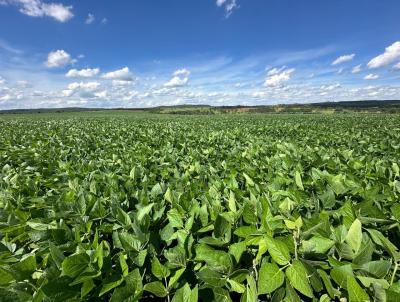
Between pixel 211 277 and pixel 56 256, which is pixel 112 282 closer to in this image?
pixel 56 256

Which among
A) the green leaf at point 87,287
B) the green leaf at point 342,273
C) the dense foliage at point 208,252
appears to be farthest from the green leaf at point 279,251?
the green leaf at point 87,287

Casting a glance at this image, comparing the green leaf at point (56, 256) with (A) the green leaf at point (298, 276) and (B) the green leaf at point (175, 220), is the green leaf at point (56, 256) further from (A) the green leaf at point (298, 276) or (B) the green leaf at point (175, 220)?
(A) the green leaf at point (298, 276)

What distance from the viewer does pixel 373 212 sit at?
5.77 ft

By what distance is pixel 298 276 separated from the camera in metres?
1.22

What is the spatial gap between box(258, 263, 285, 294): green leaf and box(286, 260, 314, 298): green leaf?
37 mm

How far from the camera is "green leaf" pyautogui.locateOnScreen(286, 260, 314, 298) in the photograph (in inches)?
46.8

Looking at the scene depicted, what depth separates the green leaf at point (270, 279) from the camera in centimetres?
123

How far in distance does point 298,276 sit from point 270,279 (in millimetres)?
116

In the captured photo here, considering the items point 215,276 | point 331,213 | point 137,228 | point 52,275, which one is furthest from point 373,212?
point 52,275

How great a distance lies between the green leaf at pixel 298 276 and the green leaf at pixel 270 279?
37 millimetres

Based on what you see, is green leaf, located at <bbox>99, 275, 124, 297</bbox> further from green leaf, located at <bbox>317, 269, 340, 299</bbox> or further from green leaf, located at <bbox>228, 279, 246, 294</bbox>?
green leaf, located at <bbox>317, 269, 340, 299</bbox>

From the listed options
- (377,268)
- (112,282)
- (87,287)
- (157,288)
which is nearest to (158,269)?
(157,288)

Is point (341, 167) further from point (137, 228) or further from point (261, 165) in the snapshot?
point (137, 228)

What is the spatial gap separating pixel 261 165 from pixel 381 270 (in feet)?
9.60
